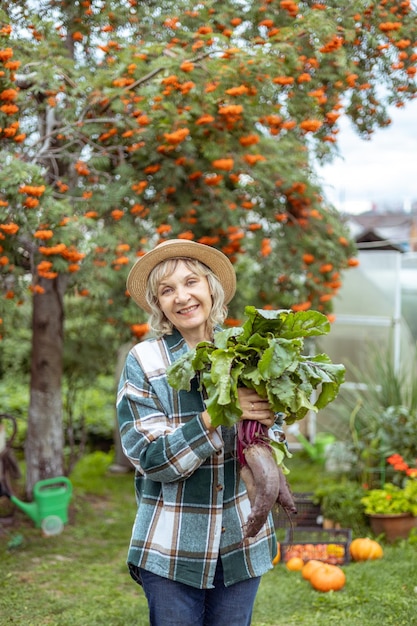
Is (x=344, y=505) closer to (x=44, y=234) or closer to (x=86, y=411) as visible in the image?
(x=44, y=234)

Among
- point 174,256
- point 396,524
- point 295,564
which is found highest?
point 174,256

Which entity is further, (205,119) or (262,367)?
(205,119)

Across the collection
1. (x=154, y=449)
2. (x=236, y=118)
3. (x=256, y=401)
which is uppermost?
(x=236, y=118)

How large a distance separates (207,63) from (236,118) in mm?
357

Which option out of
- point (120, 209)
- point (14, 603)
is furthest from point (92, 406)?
point (14, 603)

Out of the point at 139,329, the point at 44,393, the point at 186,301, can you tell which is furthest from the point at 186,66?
the point at 44,393

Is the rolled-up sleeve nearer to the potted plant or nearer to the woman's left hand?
the woman's left hand

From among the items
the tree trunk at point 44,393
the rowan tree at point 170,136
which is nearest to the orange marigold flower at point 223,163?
the rowan tree at point 170,136

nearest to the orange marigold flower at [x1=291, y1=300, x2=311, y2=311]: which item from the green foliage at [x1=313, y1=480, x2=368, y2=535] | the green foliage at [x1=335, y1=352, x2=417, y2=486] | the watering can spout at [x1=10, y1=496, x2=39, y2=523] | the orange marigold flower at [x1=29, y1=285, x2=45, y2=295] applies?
the green foliage at [x1=335, y1=352, x2=417, y2=486]

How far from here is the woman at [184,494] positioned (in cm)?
184

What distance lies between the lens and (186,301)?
2027 mm

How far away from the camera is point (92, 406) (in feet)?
Answer: 29.2

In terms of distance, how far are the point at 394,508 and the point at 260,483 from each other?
3.13 meters

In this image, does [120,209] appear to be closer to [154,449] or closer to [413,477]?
[413,477]
